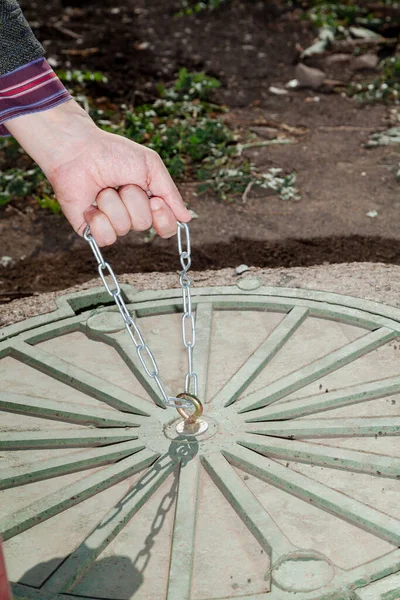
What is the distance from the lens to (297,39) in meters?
6.66

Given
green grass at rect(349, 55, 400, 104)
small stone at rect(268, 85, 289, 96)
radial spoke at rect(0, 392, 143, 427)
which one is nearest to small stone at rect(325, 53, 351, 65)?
green grass at rect(349, 55, 400, 104)

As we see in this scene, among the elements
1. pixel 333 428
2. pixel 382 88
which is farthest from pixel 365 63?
pixel 333 428

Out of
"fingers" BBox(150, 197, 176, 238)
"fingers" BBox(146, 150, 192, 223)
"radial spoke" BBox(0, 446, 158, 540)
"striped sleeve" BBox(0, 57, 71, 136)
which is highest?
"striped sleeve" BBox(0, 57, 71, 136)

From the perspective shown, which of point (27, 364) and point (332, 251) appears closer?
point (27, 364)

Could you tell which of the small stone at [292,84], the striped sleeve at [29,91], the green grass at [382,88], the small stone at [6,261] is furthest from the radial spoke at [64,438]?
the small stone at [292,84]

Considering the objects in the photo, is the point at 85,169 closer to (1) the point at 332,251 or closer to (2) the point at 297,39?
(1) the point at 332,251

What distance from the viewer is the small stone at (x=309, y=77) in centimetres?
567

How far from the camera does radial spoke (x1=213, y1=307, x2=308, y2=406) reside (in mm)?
2518

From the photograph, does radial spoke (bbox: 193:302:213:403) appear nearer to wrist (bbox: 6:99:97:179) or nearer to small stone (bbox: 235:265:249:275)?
small stone (bbox: 235:265:249:275)

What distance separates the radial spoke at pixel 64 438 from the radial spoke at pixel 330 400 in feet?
1.26

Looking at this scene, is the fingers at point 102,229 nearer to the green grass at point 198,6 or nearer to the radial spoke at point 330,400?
the radial spoke at point 330,400

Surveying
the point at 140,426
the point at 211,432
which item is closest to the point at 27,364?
the point at 140,426

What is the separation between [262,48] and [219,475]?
4952 mm

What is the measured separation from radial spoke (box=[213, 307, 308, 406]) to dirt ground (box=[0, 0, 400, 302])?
713 mm
